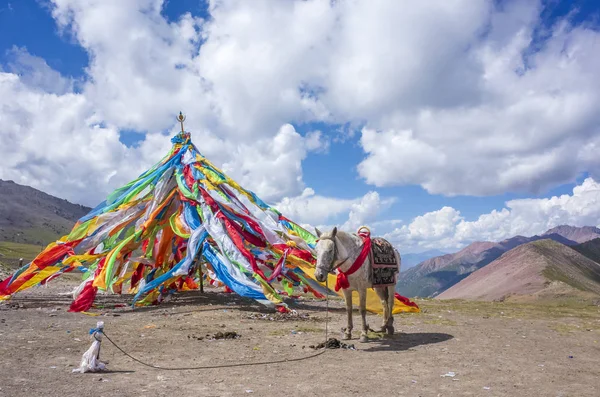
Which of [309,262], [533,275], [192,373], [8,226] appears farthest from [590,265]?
[8,226]

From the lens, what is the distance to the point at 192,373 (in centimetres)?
745

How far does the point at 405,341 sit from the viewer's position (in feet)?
34.6

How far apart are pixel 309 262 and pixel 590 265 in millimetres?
55764

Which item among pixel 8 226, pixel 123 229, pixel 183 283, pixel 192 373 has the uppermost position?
pixel 8 226

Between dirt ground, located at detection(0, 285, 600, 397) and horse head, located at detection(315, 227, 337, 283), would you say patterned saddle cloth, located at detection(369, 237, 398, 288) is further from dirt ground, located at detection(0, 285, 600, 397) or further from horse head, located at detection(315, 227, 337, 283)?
dirt ground, located at detection(0, 285, 600, 397)

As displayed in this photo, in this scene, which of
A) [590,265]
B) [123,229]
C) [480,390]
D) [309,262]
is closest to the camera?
[480,390]

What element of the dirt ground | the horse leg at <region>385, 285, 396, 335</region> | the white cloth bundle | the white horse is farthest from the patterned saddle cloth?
the white cloth bundle

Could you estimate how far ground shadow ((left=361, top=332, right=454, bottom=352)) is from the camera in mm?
9695

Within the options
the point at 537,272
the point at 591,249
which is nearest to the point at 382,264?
the point at 537,272

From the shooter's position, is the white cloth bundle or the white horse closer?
the white cloth bundle

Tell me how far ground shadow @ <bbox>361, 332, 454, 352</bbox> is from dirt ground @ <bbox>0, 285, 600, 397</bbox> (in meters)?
0.02

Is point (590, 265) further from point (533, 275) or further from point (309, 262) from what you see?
point (309, 262)

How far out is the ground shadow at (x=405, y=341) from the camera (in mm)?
9695

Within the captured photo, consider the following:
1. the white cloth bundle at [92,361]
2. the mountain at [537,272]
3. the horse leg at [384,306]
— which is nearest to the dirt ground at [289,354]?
the white cloth bundle at [92,361]
